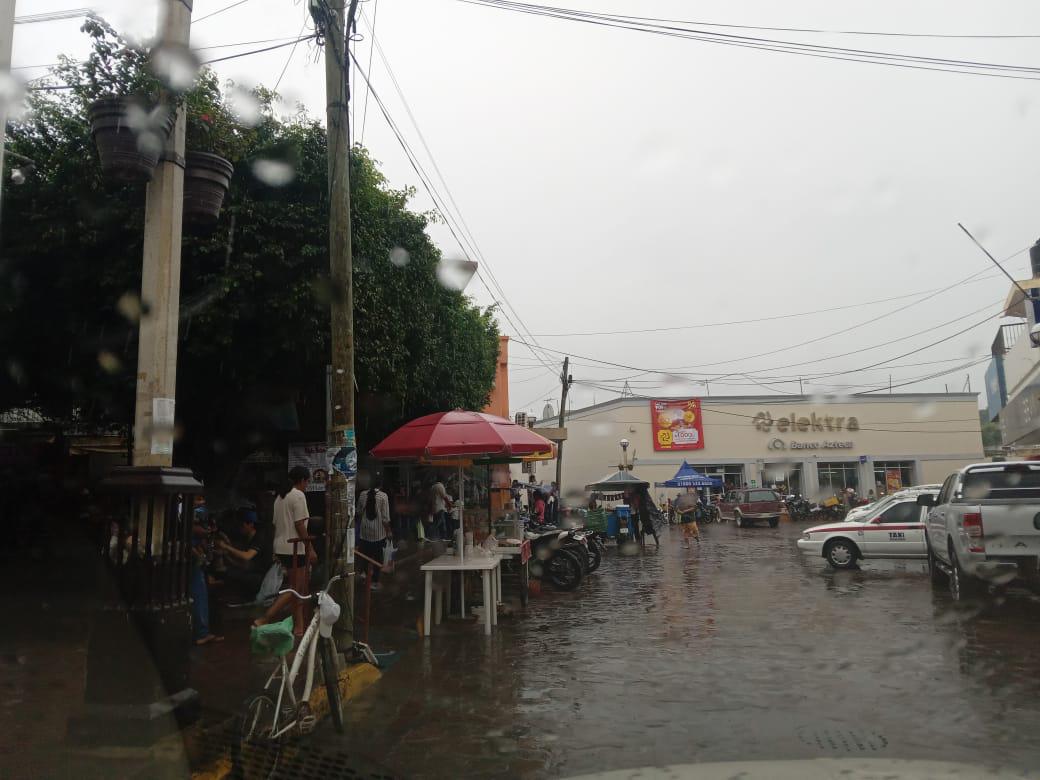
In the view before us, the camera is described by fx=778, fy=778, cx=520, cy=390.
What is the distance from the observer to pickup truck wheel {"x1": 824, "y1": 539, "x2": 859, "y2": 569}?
14664 mm

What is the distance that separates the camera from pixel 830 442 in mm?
43656

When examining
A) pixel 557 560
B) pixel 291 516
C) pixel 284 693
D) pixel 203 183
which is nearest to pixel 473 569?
pixel 291 516

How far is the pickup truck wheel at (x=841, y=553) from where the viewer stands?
14.7 metres

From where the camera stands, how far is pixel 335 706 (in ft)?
17.2

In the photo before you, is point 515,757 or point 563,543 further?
point 563,543

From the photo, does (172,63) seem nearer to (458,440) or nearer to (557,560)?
(458,440)

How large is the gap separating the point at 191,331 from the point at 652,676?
6.85m

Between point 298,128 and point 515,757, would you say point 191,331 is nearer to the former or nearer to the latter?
point 298,128

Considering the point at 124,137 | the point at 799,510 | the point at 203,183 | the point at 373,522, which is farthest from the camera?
the point at 799,510

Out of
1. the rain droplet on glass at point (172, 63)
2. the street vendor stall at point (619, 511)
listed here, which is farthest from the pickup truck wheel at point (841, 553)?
the rain droplet on glass at point (172, 63)

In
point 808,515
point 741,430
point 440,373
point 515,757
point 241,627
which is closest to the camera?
point 515,757

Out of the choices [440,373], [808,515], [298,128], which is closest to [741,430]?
[808,515]

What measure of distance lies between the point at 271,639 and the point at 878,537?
12.9m

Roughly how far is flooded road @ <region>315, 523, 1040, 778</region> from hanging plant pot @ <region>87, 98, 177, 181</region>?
396 centimetres
